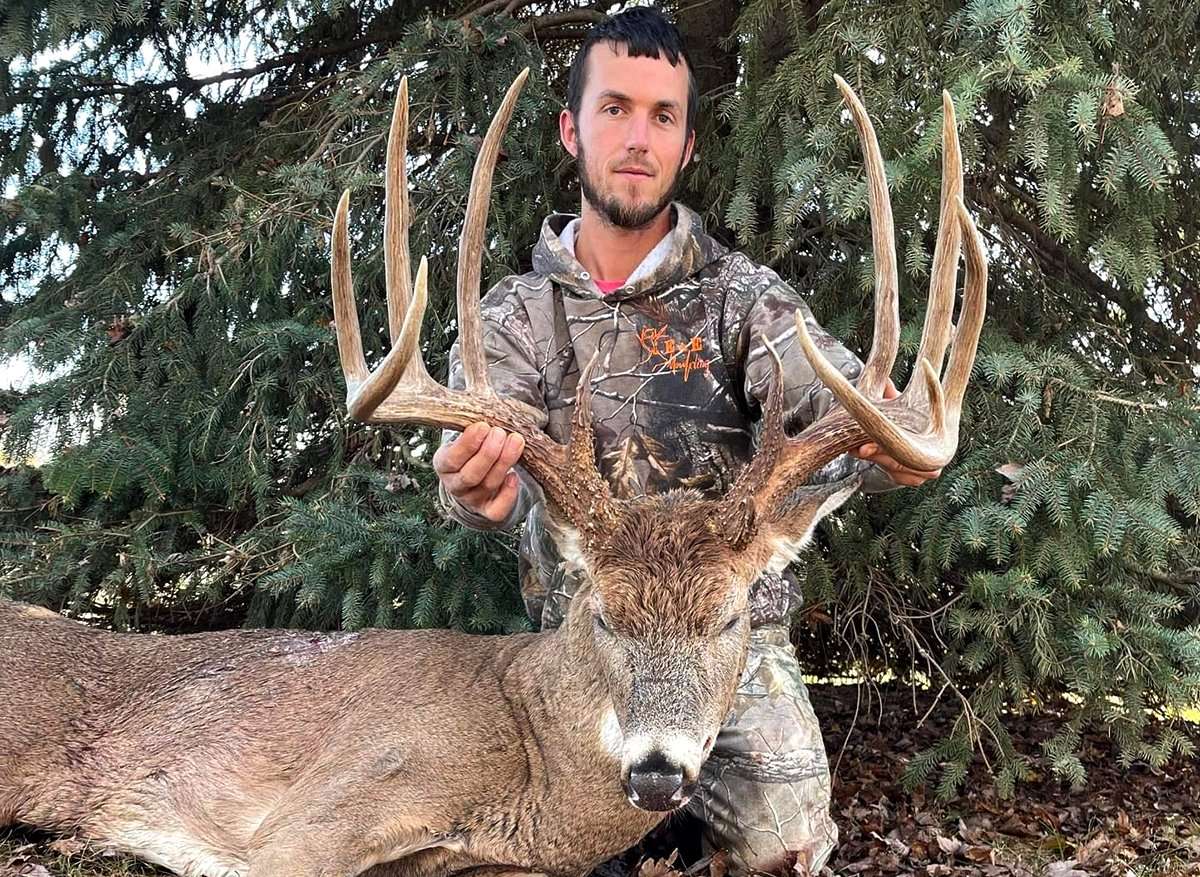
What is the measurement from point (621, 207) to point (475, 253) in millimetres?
1134

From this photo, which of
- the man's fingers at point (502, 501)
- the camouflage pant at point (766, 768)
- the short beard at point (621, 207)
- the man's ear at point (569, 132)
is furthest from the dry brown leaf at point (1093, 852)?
the man's ear at point (569, 132)

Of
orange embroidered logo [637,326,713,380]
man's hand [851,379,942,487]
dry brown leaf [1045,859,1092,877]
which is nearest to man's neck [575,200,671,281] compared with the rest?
orange embroidered logo [637,326,713,380]

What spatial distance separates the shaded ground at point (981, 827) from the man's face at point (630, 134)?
2.69 metres

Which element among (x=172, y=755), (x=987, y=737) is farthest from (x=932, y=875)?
(x=172, y=755)

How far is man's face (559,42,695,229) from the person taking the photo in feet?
16.4

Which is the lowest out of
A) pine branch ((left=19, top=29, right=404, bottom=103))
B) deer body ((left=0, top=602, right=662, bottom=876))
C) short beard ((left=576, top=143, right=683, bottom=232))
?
deer body ((left=0, top=602, right=662, bottom=876))

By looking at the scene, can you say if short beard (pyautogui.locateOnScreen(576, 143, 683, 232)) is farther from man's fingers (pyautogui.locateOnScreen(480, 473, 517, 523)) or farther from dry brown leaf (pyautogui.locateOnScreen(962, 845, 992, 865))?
dry brown leaf (pyautogui.locateOnScreen(962, 845, 992, 865))

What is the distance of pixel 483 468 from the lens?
3.90 meters

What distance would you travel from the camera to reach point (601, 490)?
392 centimetres

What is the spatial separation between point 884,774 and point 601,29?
3.94 meters

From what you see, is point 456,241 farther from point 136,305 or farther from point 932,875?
point 932,875

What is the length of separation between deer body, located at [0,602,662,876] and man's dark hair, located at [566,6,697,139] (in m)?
2.43

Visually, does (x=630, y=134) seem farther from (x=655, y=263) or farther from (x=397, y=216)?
(x=397, y=216)

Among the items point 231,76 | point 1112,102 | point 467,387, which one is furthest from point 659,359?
point 231,76
